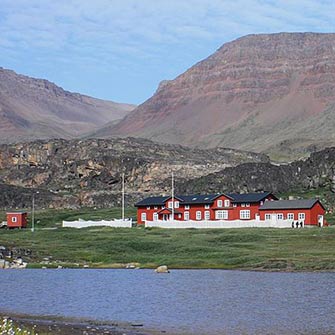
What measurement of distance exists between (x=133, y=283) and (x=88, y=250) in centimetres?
2535

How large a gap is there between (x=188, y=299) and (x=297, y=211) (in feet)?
212

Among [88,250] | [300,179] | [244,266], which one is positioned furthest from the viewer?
[300,179]

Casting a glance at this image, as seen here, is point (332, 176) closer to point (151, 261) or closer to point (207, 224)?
point (207, 224)

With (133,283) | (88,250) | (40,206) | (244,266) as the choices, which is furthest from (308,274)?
(40,206)

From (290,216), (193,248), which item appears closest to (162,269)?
(193,248)

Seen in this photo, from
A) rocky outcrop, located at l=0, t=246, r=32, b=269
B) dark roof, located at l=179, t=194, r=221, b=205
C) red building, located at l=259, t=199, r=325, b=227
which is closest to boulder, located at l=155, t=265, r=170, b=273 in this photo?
rocky outcrop, located at l=0, t=246, r=32, b=269

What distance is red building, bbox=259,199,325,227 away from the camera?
358ft

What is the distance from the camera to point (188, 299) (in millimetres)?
48375

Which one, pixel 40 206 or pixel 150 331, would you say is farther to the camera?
pixel 40 206

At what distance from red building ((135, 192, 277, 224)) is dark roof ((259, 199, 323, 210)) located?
159cm

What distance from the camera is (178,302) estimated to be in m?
47.1

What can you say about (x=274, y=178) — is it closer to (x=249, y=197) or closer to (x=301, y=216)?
(x=249, y=197)

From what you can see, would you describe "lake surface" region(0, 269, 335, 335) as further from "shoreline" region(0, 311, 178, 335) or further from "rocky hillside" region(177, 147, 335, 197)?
"rocky hillside" region(177, 147, 335, 197)

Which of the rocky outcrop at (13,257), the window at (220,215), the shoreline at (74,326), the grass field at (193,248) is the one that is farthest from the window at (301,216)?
the shoreline at (74,326)
